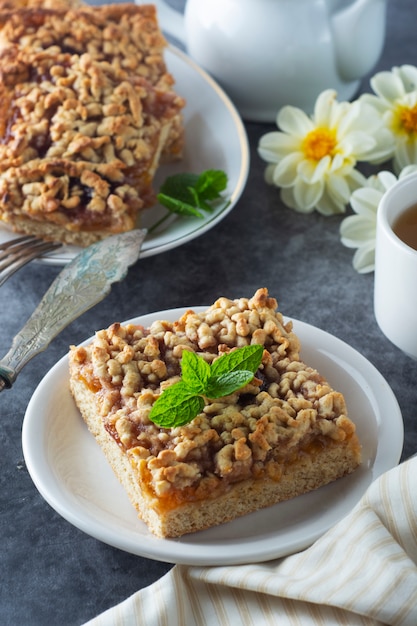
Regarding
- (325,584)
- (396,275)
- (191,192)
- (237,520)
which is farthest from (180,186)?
(325,584)


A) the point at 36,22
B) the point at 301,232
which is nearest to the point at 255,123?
the point at 301,232

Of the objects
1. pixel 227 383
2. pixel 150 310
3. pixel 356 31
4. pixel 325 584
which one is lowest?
pixel 150 310

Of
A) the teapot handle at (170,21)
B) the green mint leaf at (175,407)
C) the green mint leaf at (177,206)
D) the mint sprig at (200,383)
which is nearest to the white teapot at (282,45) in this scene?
the teapot handle at (170,21)

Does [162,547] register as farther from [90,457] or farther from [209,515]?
[90,457]

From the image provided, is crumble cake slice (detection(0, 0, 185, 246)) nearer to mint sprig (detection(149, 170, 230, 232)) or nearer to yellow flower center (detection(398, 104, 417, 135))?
mint sprig (detection(149, 170, 230, 232))

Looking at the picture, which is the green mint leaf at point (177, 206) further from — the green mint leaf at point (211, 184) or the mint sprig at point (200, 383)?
the mint sprig at point (200, 383)

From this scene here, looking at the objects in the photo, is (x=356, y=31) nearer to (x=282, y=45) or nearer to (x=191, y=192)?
(x=282, y=45)
